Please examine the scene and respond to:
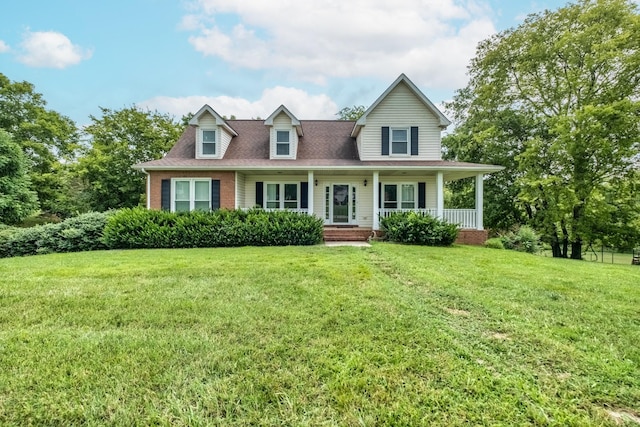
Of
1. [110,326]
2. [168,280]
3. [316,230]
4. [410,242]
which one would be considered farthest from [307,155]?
[110,326]

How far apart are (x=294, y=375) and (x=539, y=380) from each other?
6.60 ft

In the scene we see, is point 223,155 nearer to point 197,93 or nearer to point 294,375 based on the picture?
point 197,93

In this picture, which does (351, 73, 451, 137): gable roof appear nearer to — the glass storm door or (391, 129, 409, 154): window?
(391, 129, 409, 154): window

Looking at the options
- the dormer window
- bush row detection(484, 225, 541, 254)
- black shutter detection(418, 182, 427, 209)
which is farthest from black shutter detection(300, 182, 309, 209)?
bush row detection(484, 225, 541, 254)

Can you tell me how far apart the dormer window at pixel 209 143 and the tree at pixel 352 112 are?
16432mm

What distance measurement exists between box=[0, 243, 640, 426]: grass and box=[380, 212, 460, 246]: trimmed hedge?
5.94 meters

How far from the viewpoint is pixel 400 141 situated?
49.0 ft

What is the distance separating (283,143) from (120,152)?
12421 millimetres

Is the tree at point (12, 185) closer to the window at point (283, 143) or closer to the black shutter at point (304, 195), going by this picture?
the window at point (283, 143)

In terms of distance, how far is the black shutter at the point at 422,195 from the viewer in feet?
51.3

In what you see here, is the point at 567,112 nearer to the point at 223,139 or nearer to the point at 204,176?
the point at 223,139

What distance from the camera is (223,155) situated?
15.5m

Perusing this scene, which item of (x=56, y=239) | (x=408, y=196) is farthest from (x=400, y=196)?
(x=56, y=239)

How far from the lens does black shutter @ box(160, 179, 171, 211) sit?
14.3 metres
